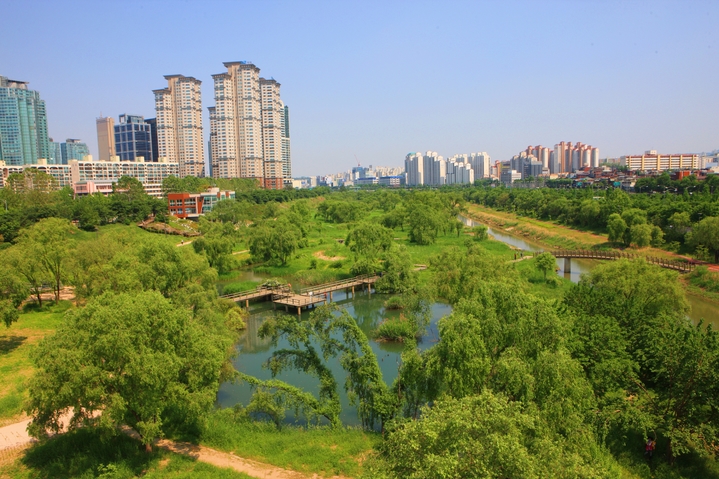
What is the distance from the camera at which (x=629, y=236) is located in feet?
138

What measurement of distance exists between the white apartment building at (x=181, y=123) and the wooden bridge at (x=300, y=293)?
87.4 m

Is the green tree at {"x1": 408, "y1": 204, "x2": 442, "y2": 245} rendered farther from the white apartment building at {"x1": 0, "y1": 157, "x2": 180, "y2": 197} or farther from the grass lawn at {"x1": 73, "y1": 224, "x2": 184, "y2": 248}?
the white apartment building at {"x1": 0, "y1": 157, "x2": 180, "y2": 197}

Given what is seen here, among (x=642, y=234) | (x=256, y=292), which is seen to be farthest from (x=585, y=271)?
(x=256, y=292)

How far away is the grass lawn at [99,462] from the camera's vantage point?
1088cm

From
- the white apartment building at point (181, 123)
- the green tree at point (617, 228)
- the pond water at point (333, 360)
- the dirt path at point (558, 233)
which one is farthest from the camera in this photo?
the white apartment building at point (181, 123)

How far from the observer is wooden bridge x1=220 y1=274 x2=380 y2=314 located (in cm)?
2778

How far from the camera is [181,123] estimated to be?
108375 millimetres

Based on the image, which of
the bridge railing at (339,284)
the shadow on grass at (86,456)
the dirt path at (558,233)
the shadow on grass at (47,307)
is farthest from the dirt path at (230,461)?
the dirt path at (558,233)

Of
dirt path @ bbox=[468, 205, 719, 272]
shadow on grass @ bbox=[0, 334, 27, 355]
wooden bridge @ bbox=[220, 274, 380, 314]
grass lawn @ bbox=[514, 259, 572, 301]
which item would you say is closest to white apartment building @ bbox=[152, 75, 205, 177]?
dirt path @ bbox=[468, 205, 719, 272]

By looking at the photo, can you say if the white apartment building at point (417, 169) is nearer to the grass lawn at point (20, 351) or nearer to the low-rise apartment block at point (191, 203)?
the low-rise apartment block at point (191, 203)

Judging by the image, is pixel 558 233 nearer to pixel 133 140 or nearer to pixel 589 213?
pixel 589 213

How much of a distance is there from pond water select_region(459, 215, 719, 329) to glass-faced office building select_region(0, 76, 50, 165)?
96073mm

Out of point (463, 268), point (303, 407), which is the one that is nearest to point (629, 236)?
point (463, 268)

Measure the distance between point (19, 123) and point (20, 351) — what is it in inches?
4036
